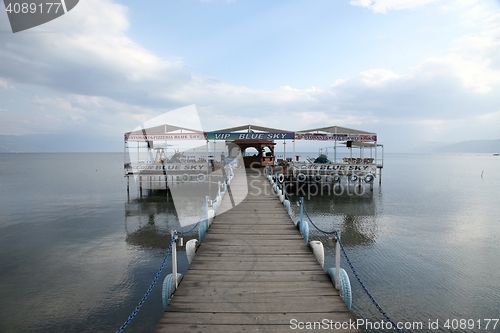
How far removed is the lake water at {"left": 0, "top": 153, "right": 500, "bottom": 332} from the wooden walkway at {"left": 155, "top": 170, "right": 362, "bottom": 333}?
2.24 meters

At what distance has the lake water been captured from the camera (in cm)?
695

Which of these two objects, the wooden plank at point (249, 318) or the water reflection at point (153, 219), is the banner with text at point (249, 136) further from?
the wooden plank at point (249, 318)

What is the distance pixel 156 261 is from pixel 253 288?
6.19 metres

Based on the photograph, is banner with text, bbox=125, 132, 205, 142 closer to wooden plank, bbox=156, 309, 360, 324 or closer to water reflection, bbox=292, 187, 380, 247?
water reflection, bbox=292, 187, 380, 247

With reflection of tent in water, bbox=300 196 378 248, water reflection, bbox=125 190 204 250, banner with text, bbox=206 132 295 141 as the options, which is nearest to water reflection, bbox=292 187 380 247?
reflection of tent in water, bbox=300 196 378 248

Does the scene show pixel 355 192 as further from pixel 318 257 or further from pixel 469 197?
pixel 318 257

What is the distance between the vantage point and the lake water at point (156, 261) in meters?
6.95

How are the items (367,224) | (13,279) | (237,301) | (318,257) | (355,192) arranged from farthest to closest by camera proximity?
(355,192), (367,224), (13,279), (318,257), (237,301)

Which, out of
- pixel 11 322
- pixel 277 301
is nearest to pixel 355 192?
pixel 277 301

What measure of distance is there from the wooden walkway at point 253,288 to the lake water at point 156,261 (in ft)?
7.36

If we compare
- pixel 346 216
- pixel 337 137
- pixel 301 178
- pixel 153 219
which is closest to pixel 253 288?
pixel 153 219

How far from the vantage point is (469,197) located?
24.7 metres

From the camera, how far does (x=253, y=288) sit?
499cm

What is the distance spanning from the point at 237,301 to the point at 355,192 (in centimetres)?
2286
